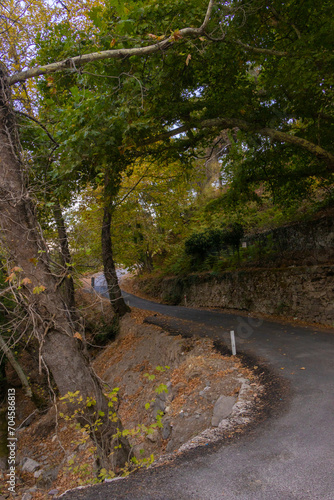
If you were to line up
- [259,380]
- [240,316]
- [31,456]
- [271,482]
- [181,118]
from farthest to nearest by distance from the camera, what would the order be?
1. [240,316]
2. [181,118]
3. [31,456]
4. [259,380]
5. [271,482]

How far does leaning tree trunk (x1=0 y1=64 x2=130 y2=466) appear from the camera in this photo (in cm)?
443

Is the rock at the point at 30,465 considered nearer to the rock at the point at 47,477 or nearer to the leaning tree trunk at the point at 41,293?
the rock at the point at 47,477

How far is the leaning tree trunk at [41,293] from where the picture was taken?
4430mm

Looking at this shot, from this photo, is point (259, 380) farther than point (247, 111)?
No

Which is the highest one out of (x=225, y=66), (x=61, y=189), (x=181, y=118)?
(x=225, y=66)

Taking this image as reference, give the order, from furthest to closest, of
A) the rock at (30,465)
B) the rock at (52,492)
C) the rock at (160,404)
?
1. the rock at (30,465)
2. the rock at (160,404)
3. the rock at (52,492)

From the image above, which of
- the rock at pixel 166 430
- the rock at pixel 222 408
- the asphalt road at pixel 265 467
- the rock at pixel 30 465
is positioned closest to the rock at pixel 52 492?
the rock at pixel 30 465

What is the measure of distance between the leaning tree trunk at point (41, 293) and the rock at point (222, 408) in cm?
151

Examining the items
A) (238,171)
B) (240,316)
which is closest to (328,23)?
(238,171)

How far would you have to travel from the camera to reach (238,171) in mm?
11391

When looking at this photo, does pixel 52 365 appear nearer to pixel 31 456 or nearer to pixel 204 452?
pixel 204 452

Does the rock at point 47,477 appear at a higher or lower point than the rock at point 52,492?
lower

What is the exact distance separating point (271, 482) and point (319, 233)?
35.8 feet

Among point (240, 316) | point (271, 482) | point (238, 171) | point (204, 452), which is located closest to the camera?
point (271, 482)
